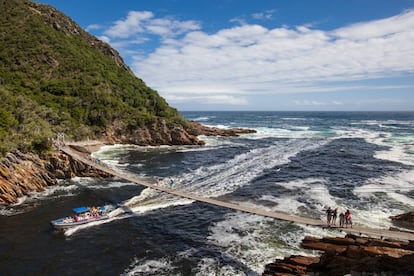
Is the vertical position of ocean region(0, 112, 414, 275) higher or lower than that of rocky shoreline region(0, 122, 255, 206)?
lower

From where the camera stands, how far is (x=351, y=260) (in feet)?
45.6

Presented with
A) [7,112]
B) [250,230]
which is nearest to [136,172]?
[7,112]

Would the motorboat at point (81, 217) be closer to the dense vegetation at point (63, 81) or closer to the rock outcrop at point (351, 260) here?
the rock outcrop at point (351, 260)

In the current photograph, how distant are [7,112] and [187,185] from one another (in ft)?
77.4

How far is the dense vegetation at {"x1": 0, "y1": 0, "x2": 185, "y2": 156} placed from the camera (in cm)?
5609

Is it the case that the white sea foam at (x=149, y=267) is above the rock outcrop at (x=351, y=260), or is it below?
below

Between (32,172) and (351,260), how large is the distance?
101 feet

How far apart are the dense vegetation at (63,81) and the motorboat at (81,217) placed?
62.3ft

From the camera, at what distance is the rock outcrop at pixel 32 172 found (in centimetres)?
2933

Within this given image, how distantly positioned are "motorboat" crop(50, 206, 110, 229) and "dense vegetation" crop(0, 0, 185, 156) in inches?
747

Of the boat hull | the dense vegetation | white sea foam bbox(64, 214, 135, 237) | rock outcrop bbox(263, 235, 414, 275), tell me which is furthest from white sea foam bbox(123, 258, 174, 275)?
the dense vegetation

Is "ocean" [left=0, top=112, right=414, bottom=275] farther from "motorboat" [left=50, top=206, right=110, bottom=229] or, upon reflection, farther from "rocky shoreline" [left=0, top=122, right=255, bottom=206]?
"rocky shoreline" [left=0, top=122, right=255, bottom=206]

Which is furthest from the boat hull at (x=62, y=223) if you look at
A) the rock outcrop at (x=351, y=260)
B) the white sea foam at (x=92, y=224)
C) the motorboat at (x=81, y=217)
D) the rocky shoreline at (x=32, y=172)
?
the rock outcrop at (x=351, y=260)

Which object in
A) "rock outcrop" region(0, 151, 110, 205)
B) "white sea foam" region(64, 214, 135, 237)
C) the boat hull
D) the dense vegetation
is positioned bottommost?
"white sea foam" region(64, 214, 135, 237)
